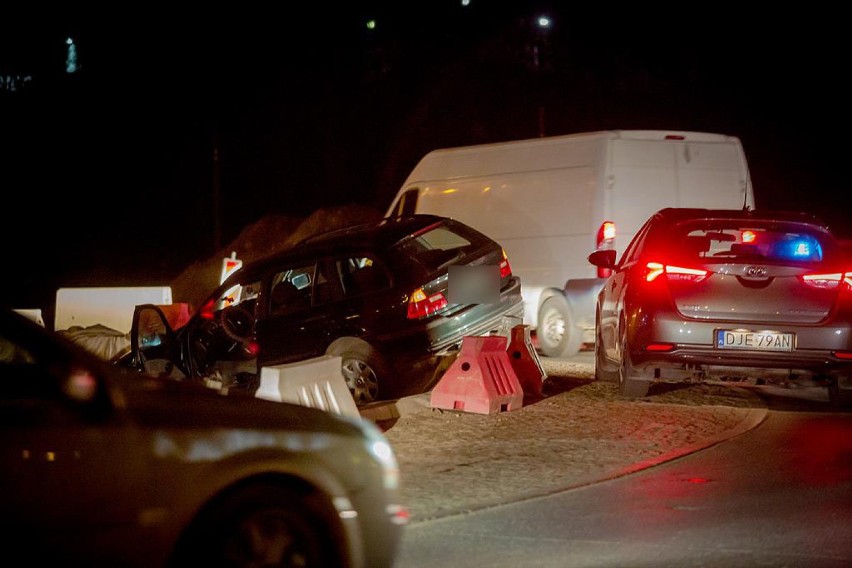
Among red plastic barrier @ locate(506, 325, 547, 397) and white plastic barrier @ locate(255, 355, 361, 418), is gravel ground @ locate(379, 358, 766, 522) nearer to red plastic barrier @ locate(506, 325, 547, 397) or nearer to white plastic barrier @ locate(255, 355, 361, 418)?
red plastic barrier @ locate(506, 325, 547, 397)

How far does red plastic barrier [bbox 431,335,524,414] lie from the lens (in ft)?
32.9

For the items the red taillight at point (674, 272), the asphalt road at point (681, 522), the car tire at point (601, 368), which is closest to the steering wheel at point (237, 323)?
the car tire at point (601, 368)

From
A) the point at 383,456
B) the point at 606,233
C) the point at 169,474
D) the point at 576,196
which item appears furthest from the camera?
the point at 576,196

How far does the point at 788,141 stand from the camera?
47.9 m

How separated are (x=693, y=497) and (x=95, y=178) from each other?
47642 mm

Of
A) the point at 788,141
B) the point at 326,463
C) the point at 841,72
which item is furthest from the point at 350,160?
the point at 326,463

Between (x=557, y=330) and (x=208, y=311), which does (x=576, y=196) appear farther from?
(x=208, y=311)

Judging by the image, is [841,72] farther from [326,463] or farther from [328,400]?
[326,463]

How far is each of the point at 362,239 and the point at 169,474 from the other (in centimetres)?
738

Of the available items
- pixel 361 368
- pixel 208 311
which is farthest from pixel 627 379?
pixel 208 311

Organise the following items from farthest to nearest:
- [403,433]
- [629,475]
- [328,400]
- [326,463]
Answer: [403,433]
[328,400]
[629,475]
[326,463]

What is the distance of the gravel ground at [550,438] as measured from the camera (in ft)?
25.0

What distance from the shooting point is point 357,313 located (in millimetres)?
11086

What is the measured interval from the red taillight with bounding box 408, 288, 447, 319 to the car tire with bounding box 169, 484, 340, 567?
639cm
